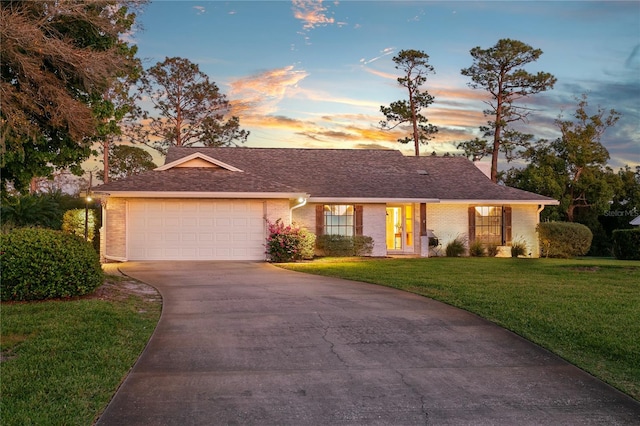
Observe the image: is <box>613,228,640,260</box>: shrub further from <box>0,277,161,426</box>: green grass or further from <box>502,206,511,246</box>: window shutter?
<box>0,277,161,426</box>: green grass

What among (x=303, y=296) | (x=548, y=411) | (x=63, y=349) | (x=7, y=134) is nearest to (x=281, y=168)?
(x=303, y=296)

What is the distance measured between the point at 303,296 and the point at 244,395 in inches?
220

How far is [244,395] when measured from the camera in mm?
5469

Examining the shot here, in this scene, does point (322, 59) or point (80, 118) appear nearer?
point (80, 118)

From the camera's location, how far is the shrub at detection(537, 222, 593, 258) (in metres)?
23.7

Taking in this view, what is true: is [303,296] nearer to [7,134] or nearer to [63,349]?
[63,349]

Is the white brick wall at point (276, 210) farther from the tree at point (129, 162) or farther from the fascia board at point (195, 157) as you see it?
the tree at point (129, 162)

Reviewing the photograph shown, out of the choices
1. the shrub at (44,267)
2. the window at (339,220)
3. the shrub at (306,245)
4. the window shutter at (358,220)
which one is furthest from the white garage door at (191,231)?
the shrub at (44,267)

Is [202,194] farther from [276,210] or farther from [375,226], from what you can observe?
[375,226]

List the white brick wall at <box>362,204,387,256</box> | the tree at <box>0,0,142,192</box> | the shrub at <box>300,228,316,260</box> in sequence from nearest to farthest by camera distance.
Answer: the tree at <box>0,0,142,192</box> < the shrub at <box>300,228,316,260</box> < the white brick wall at <box>362,204,387,256</box>

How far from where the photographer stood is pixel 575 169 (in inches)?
1393

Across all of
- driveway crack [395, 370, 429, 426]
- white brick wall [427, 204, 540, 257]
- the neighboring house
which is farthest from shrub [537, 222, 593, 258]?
driveway crack [395, 370, 429, 426]

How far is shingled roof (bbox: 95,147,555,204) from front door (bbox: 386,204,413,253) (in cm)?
143

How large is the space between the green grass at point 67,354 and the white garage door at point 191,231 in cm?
952
